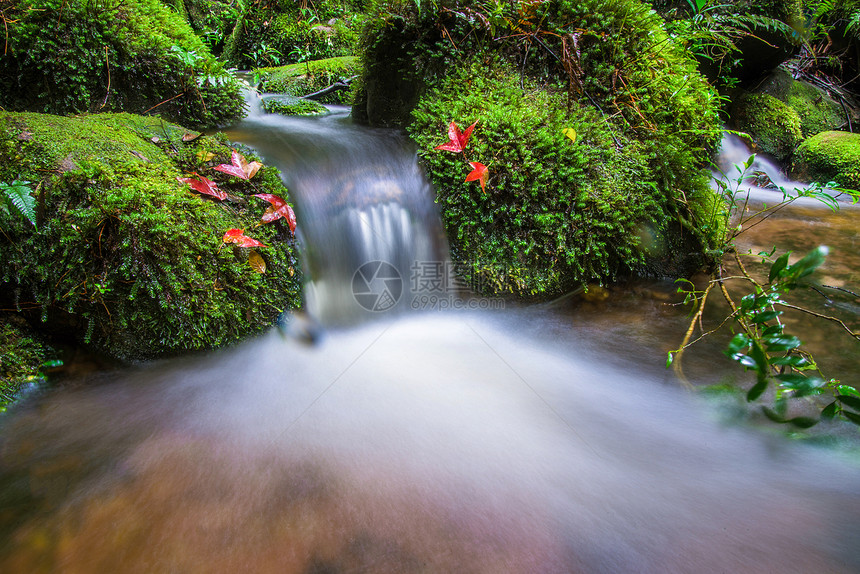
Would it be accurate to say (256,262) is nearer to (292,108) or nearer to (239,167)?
(239,167)

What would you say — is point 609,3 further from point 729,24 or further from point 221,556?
point 221,556

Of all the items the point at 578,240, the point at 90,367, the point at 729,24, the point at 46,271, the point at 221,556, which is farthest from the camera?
the point at 729,24

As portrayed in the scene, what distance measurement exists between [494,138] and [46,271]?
2.74 metres

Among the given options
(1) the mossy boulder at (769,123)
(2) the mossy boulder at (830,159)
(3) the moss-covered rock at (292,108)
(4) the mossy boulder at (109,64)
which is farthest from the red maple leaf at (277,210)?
(1) the mossy boulder at (769,123)

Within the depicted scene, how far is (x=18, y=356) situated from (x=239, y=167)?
1.56 metres

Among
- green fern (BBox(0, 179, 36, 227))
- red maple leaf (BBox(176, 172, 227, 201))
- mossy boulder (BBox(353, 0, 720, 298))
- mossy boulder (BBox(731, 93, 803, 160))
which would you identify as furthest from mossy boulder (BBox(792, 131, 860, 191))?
green fern (BBox(0, 179, 36, 227))

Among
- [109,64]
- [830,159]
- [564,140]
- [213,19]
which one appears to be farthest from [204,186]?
[213,19]

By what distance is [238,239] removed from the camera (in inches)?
92.2

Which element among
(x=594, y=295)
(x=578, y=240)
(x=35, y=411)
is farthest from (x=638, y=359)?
(x=35, y=411)

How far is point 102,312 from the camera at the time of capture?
2.24 m

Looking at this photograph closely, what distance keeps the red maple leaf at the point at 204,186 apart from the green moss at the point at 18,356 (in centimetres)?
118

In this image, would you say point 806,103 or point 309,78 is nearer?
point 309,78

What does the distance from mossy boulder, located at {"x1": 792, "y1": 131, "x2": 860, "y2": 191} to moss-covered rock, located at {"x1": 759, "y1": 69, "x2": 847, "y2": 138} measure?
66 cm

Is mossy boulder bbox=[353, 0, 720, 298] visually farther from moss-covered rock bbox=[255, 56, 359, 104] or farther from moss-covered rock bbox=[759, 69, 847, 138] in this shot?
moss-covered rock bbox=[759, 69, 847, 138]
